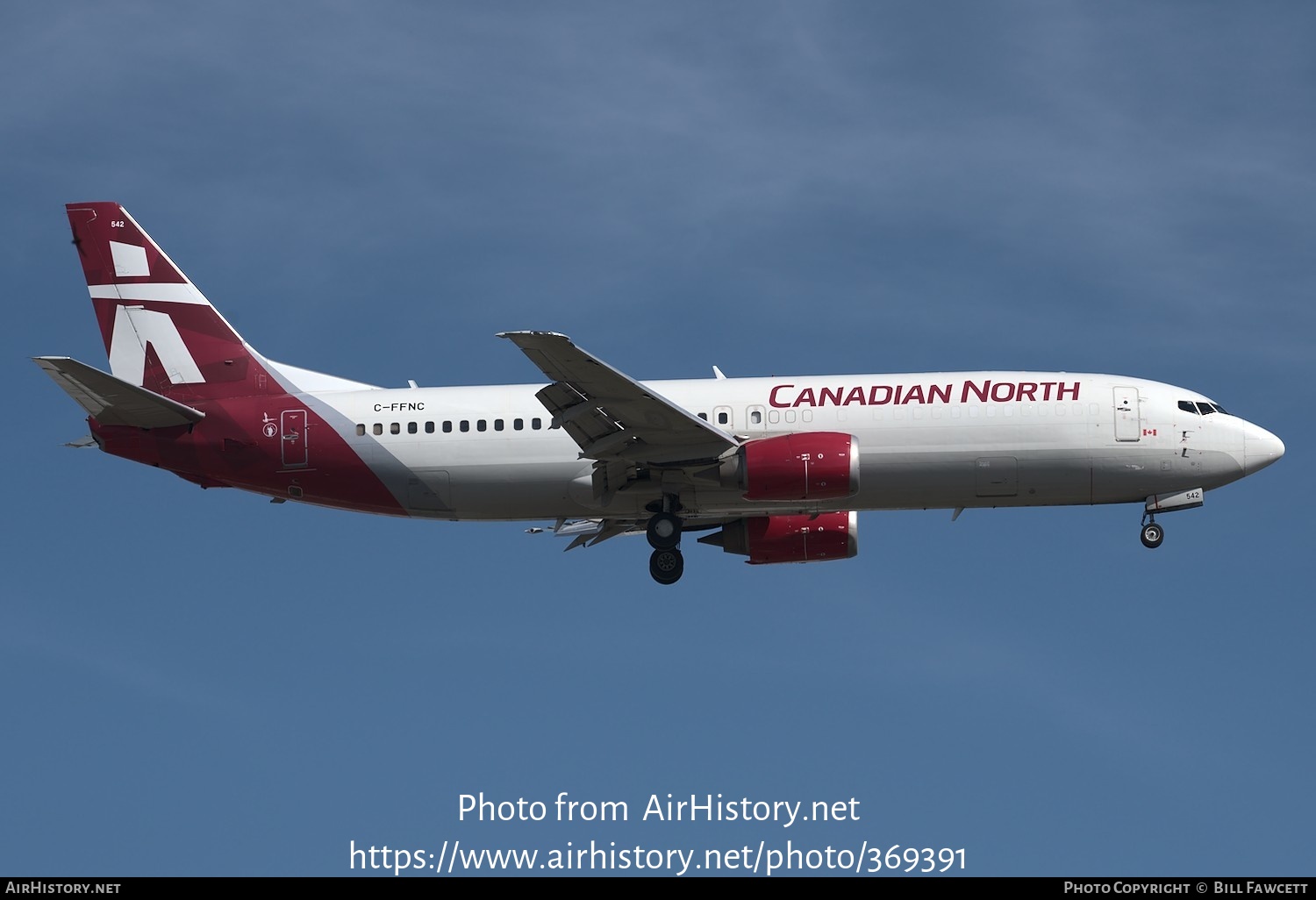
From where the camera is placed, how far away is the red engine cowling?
135 feet

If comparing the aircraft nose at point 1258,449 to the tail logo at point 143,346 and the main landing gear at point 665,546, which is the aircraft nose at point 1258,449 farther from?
the tail logo at point 143,346

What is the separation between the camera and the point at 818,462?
41.3m

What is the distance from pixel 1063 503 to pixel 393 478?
18101 millimetres

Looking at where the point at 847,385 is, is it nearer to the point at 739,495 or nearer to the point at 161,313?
the point at 739,495

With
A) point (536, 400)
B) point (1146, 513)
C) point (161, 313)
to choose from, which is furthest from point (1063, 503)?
point (161, 313)

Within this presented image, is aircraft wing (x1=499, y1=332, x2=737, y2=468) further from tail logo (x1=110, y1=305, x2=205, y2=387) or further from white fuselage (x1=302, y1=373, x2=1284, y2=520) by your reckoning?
tail logo (x1=110, y1=305, x2=205, y2=387)

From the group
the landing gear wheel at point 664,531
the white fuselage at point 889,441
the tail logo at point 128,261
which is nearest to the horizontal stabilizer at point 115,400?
Answer: the white fuselage at point 889,441

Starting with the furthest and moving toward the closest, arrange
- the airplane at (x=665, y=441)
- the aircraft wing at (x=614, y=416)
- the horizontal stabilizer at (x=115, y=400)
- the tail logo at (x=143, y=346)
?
the tail logo at (x=143, y=346), the airplane at (x=665, y=441), the horizontal stabilizer at (x=115, y=400), the aircraft wing at (x=614, y=416)

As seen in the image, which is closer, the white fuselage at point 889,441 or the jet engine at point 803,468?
the jet engine at point 803,468

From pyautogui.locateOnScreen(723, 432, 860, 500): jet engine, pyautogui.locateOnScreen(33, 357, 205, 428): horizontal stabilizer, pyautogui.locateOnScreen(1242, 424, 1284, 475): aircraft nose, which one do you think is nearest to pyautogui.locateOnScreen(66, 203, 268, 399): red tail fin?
pyautogui.locateOnScreen(33, 357, 205, 428): horizontal stabilizer

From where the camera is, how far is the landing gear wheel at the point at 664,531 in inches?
1729

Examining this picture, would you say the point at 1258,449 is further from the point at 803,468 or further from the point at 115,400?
the point at 115,400

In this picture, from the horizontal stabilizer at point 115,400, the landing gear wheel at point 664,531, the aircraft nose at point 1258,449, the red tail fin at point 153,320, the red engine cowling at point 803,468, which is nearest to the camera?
the red engine cowling at point 803,468

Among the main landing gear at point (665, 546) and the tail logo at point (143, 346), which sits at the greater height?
the tail logo at point (143, 346)
